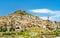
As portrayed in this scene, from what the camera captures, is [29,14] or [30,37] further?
[29,14]

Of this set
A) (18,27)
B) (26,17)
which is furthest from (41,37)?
(26,17)

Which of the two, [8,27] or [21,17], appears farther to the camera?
[21,17]

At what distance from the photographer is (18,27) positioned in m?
50.7

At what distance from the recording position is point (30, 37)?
Result: 31.8 meters

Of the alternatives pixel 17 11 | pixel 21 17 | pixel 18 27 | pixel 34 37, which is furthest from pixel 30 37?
pixel 17 11

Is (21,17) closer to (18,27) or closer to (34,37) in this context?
(18,27)

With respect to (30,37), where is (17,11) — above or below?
above

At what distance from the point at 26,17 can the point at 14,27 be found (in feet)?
58.5

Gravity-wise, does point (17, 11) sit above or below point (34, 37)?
above

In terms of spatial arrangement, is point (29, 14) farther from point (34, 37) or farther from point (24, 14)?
point (34, 37)

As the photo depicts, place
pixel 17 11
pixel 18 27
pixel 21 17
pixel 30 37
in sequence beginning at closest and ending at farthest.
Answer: pixel 30 37 → pixel 18 27 → pixel 21 17 → pixel 17 11

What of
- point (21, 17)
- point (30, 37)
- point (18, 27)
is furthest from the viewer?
point (21, 17)

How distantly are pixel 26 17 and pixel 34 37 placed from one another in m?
36.4

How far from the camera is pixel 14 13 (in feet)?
243
